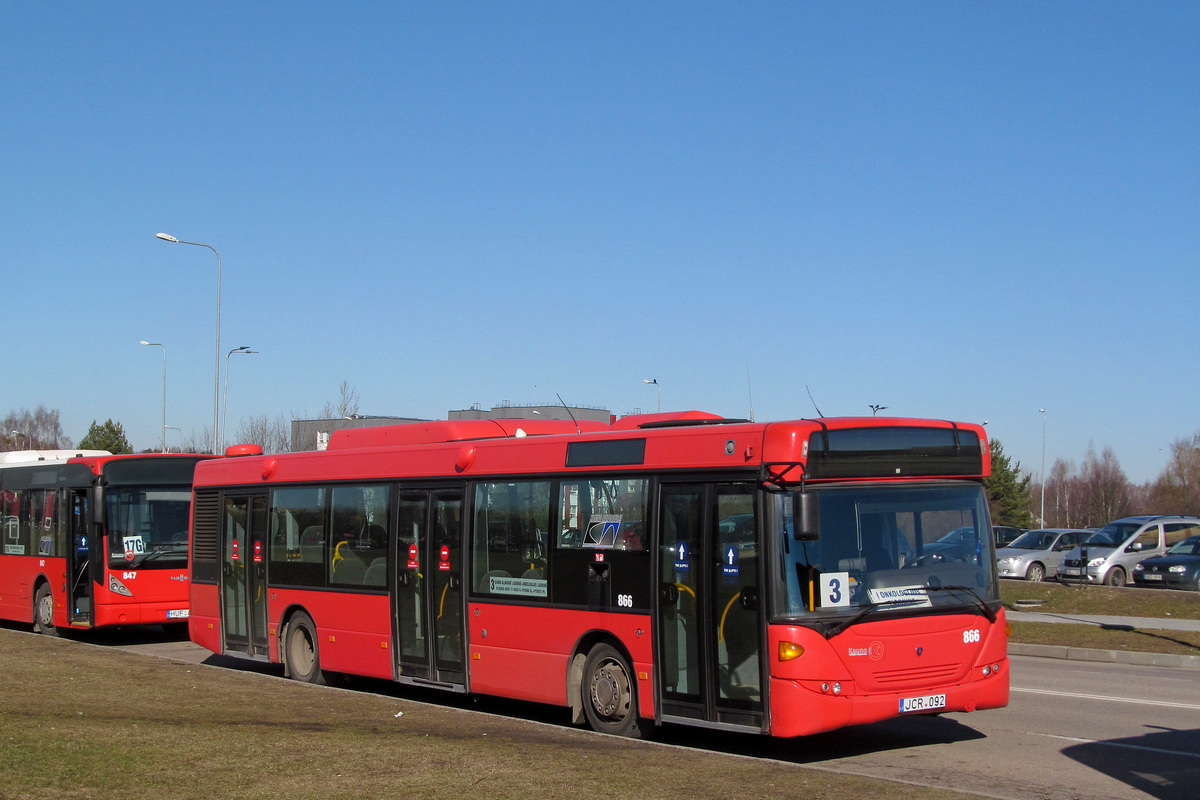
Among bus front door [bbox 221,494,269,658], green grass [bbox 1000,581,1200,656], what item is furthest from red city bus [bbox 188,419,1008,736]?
green grass [bbox 1000,581,1200,656]

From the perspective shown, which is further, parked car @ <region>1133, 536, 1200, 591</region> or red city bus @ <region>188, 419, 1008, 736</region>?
parked car @ <region>1133, 536, 1200, 591</region>

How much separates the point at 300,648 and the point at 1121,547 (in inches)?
861

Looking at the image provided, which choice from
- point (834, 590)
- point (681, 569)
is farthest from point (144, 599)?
point (834, 590)

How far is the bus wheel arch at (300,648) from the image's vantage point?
14570 mm

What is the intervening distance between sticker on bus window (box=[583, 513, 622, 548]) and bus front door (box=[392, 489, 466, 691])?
204 centimetres

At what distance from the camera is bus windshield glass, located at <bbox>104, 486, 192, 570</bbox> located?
63.6 ft

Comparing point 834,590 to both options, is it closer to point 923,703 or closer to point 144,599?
point 923,703

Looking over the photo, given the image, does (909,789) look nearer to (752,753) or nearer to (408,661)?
(752,753)

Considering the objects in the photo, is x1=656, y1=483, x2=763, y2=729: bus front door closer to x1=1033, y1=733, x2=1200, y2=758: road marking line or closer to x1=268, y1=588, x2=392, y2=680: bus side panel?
x1=1033, y1=733, x2=1200, y2=758: road marking line

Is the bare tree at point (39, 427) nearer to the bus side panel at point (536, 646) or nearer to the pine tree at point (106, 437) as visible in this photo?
the pine tree at point (106, 437)

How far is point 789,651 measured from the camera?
8.87 m

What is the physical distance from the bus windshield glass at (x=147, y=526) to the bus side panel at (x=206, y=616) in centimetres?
281

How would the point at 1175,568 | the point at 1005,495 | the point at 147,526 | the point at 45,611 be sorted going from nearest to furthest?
1. the point at 147,526
2. the point at 45,611
3. the point at 1175,568
4. the point at 1005,495

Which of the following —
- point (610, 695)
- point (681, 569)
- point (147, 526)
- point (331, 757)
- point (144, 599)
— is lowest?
point (331, 757)
